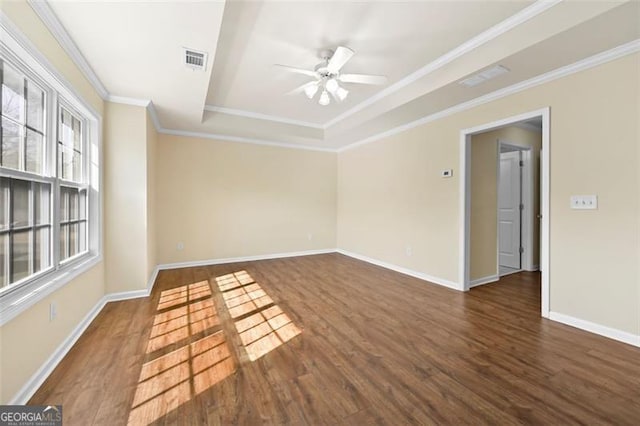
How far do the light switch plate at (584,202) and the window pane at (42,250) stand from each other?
187 inches

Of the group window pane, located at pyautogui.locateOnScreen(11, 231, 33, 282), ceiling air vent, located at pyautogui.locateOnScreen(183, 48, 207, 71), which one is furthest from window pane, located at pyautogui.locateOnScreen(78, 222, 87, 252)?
ceiling air vent, located at pyautogui.locateOnScreen(183, 48, 207, 71)

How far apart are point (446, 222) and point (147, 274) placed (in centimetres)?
426

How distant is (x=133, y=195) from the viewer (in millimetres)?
3363

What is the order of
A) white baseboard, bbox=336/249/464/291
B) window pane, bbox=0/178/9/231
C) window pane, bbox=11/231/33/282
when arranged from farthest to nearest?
white baseboard, bbox=336/249/464/291 < window pane, bbox=11/231/33/282 < window pane, bbox=0/178/9/231

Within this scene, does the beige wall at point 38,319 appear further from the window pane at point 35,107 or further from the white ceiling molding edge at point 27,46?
the window pane at point 35,107

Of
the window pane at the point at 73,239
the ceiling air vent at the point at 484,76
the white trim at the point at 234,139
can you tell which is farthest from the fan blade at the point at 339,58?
the white trim at the point at 234,139

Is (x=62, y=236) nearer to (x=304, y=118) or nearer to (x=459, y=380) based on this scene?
(x=459, y=380)

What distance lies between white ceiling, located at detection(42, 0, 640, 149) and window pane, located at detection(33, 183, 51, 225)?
1.24 metres

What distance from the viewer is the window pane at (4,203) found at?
1.60 metres

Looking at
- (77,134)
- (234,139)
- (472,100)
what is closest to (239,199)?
(234,139)

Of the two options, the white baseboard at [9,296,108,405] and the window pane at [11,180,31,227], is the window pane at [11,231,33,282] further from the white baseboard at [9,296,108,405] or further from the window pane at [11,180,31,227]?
the white baseboard at [9,296,108,405]

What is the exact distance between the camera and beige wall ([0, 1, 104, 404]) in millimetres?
1503

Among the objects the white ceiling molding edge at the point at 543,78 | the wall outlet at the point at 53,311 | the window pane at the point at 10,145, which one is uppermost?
the white ceiling molding edge at the point at 543,78

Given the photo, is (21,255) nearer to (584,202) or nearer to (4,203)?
(4,203)
